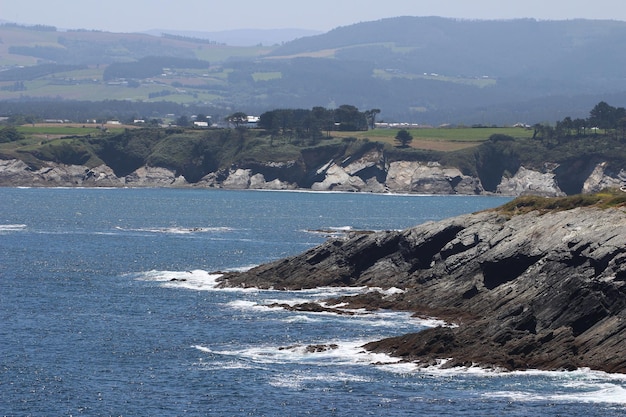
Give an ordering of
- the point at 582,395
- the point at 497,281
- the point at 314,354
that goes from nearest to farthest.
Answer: the point at 582,395, the point at 314,354, the point at 497,281

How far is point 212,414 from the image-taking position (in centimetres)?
5319

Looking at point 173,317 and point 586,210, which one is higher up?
point 586,210

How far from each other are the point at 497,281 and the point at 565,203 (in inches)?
515

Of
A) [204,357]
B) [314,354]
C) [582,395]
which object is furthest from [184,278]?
[582,395]

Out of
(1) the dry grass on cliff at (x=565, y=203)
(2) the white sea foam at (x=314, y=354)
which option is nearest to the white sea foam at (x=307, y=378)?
(2) the white sea foam at (x=314, y=354)

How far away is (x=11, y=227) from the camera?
5812 inches

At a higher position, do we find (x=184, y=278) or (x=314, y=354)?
(x=314, y=354)

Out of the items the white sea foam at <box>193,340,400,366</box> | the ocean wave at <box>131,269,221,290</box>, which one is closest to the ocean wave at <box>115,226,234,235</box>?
the ocean wave at <box>131,269,221,290</box>

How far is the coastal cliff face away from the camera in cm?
6288

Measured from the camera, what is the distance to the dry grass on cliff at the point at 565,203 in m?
83.1

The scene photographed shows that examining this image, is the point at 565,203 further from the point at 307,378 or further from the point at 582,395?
the point at 307,378

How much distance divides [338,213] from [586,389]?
130973 millimetres

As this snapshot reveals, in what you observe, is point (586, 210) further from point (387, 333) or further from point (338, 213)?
point (338, 213)

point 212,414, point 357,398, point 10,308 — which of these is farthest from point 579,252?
point 10,308
